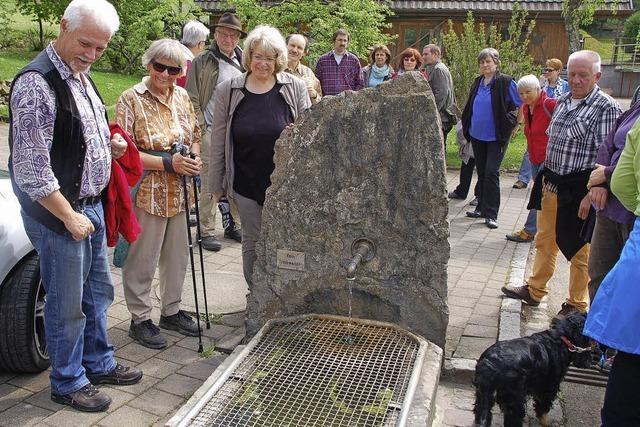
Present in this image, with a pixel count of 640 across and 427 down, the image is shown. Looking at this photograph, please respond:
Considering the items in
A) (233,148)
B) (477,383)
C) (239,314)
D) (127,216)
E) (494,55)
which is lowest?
(239,314)

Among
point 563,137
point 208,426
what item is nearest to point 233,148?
point 208,426

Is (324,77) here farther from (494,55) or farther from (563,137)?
(563,137)

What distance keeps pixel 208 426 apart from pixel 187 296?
92.7 inches

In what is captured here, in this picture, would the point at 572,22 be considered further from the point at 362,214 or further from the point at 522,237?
the point at 362,214

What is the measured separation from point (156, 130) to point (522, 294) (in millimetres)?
3321

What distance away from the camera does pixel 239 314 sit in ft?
16.9

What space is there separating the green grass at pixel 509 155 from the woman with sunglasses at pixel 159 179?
7.73 metres

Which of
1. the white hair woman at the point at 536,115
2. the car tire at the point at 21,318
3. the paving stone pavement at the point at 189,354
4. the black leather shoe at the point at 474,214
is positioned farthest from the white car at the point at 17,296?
the black leather shoe at the point at 474,214

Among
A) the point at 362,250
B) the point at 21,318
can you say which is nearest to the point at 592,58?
the point at 362,250

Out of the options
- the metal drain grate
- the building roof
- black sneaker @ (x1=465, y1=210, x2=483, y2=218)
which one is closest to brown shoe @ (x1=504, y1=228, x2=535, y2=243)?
black sneaker @ (x1=465, y1=210, x2=483, y2=218)

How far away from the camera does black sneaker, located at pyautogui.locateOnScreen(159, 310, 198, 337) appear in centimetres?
470

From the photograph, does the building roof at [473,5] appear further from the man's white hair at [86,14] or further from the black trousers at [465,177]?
the man's white hair at [86,14]

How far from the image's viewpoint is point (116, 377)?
3.95 meters

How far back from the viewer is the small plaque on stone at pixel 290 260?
432 cm
